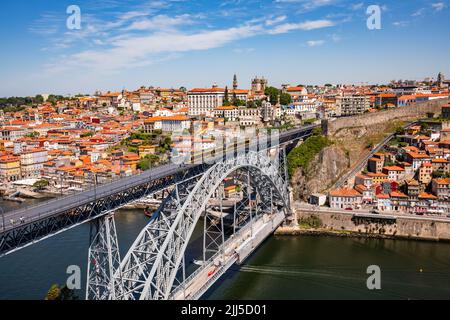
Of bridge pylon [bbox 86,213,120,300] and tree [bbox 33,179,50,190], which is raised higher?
bridge pylon [bbox 86,213,120,300]

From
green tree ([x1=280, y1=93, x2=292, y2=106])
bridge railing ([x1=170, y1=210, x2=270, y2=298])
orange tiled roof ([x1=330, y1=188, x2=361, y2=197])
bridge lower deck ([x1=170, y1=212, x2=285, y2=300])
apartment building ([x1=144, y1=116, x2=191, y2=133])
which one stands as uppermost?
green tree ([x1=280, y1=93, x2=292, y2=106])

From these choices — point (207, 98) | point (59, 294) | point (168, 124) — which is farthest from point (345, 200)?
point (207, 98)

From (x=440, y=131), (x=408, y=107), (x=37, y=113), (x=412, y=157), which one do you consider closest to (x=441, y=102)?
(x=408, y=107)

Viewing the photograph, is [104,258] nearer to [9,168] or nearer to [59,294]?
[59,294]

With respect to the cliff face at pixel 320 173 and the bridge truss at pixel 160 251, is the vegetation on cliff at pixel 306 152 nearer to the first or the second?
the cliff face at pixel 320 173

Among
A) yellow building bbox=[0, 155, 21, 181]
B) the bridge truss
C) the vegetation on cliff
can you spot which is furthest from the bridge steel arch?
yellow building bbox=[0, 155, 21, 181]

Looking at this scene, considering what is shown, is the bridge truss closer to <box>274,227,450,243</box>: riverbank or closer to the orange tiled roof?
<box>274,227,450,243</box>: riverbank
